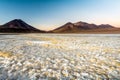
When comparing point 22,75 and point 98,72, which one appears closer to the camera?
point 22,75

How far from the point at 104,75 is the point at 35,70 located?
3873 millimetres

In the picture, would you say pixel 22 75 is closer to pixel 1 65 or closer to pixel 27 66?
pixel 27 66

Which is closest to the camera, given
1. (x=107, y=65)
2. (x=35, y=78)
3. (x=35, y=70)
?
(x=35, y=78)

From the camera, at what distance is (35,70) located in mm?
9258

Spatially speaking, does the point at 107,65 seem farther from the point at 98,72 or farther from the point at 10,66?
the point at 10,66

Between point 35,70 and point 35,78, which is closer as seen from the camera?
point 35,78

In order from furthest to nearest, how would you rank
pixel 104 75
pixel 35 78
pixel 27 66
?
pixel 27 66
pixel 104 75
pixel 35 78

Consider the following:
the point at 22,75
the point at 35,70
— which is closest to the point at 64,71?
the point at 35,70

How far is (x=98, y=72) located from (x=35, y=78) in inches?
141

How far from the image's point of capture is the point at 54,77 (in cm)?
818

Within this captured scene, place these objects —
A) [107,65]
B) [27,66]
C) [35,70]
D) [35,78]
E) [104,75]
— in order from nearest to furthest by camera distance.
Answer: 1. [35,78]
2. [104,75]
3. [35,70]
4. [27,66]
5. [107,65]

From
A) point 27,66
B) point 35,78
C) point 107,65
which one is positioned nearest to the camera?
point 35,78

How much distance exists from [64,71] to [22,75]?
7.68 ft

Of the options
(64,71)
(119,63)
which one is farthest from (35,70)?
Answer: (119,63)
